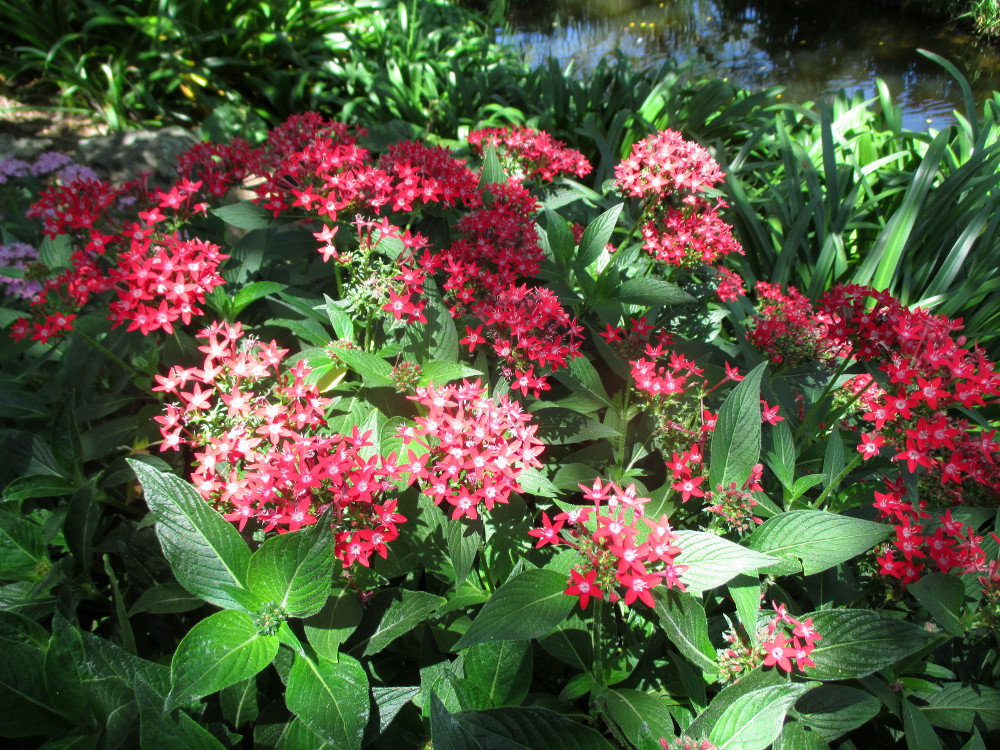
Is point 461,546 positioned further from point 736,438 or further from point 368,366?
point 736,438

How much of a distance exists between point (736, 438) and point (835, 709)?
24.9 inches

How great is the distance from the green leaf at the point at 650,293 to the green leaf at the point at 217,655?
1447 mm

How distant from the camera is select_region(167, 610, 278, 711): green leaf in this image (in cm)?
108

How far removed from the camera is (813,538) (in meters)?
1.36

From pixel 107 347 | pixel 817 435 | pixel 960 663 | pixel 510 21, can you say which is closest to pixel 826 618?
pixel 960 663

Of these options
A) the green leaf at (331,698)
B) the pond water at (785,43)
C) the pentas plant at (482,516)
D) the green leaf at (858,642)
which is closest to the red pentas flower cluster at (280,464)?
the pentas plant at (482,516)

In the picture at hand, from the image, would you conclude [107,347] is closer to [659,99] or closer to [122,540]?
[122,540]

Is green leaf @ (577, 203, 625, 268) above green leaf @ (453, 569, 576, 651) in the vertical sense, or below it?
above

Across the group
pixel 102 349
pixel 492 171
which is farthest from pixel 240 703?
pixel 492 171

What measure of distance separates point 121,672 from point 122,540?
43 centimetres

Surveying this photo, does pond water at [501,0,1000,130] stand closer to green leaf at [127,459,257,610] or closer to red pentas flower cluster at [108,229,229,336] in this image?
red pentas flower cluster at [108,229,229,336]

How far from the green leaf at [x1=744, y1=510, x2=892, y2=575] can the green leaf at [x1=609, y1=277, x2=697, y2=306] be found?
2.69 feet

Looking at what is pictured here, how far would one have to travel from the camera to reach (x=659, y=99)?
4.53 m

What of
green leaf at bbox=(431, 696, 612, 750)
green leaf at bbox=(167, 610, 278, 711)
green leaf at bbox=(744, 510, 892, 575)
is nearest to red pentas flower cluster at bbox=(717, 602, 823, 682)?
green leaf at bbox=(744, 510, 892, 575)
